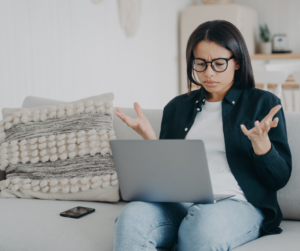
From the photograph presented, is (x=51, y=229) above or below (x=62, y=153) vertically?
below

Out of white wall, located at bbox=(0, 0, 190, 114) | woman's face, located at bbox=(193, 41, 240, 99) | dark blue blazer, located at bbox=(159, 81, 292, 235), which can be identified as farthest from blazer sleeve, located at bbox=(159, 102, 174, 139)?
white wall, located at bbox=(0, 0, 190, 114)

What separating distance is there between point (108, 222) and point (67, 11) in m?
2.05

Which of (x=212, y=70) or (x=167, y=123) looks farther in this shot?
(x=167, y=123)

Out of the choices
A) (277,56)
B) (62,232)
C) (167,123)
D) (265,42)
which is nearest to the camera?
(62,232)

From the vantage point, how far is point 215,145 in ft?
3.99

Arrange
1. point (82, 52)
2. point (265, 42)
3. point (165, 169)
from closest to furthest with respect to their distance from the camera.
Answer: point (165, 169)
point (82, 52)
point (265, 42)

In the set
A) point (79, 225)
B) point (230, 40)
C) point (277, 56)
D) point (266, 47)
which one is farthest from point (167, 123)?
point (266, 47)

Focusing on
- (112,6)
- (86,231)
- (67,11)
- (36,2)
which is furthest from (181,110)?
(112,6)

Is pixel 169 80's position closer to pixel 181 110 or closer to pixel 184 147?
pixel 181 110

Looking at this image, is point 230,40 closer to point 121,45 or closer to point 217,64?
point 217,64

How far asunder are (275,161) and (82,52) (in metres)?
2.25

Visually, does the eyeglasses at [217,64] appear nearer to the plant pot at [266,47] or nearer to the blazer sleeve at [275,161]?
the blazer sleeve at [275,161]

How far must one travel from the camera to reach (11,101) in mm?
2328

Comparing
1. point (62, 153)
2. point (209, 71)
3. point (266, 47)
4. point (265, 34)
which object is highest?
point (265, 34)
